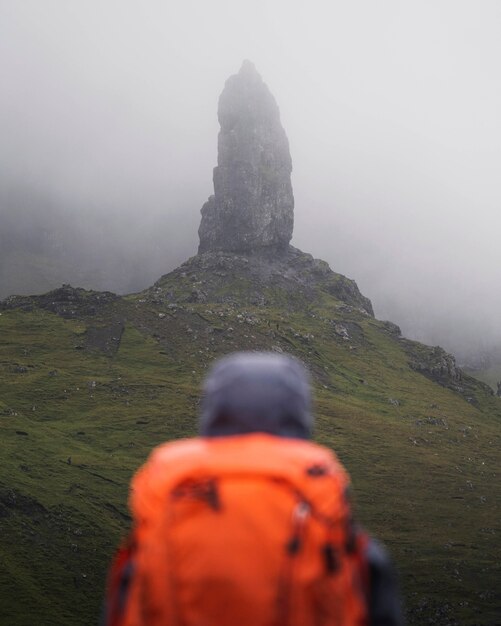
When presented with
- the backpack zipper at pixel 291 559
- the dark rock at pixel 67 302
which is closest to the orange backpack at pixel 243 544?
the backpack zipper at pixel 291 559

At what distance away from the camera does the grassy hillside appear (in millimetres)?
42344

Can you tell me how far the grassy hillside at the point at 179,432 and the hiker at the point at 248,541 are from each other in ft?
112

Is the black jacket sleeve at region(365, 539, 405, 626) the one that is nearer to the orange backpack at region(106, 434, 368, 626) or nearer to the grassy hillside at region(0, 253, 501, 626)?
the orange backpack at region(106, 434, 368, 626)

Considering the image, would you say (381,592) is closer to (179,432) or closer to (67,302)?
(179,432)

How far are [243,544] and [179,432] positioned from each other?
8722 centimetres

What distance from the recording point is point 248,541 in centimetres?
393

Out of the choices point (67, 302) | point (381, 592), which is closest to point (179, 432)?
point (67, 302)

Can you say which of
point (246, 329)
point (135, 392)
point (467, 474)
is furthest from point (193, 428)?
point (246, 329)

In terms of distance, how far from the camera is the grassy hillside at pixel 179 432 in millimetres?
42344

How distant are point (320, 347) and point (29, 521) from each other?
130797 mm

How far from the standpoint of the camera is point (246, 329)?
154m

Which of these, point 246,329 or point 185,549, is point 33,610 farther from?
point 246,329

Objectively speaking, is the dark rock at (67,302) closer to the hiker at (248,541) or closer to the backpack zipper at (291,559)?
the hiker at (248,541)

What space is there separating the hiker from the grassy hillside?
112 feet
